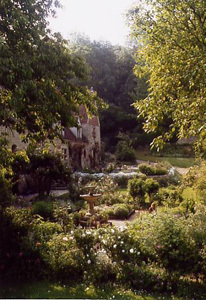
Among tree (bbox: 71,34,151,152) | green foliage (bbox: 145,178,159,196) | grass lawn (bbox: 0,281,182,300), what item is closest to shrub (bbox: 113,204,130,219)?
green foliage (bbox: 145,178,159,196)

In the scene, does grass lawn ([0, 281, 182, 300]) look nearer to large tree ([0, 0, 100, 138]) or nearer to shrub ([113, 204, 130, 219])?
large tree ([0, 0, 100, 138])

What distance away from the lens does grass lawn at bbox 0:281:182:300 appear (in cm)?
680

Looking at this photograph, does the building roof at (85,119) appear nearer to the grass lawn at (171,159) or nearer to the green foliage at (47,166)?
the grass lawn at (171,159)

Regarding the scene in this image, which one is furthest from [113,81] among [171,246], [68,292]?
[68,292]

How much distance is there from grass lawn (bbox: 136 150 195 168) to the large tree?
98.7 ft

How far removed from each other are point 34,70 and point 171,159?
118 feet

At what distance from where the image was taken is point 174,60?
10406 millimetres

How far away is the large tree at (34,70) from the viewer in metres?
7.40

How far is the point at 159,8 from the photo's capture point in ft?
36.9

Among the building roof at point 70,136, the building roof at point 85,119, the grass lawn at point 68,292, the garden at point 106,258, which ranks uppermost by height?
the building roof at point 85,119

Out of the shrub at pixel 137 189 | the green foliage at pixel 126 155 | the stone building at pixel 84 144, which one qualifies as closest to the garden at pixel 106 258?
the shrub at pixel 137 189

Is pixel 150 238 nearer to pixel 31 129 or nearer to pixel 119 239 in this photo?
pixel 119 239

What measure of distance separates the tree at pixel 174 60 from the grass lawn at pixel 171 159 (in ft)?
90.4

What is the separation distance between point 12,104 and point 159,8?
7.19 metres
